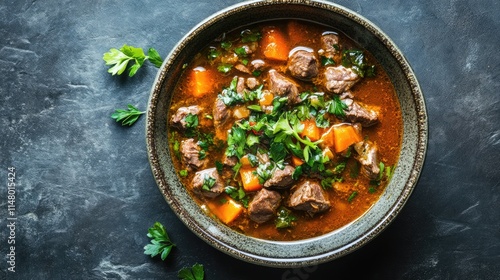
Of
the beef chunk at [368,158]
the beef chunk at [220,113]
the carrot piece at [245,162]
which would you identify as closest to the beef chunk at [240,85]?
the beef chunk at [220,113]

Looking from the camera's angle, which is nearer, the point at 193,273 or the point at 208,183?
the point at 208,183

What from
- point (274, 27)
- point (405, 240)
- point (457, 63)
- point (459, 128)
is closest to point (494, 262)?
point (405, 240)

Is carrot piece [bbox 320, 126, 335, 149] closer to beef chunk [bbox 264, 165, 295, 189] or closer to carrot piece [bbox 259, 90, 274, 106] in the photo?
beef chunk [bbox 264, 165, 295, 189]

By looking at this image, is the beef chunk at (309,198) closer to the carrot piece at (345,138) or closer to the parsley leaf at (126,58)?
the carrot piece at (345,138)

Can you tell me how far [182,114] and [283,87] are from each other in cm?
74

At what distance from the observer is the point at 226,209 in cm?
450

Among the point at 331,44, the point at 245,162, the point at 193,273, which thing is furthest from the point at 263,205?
the point at 331,44

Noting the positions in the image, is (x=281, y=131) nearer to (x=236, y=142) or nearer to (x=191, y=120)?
(x=236, y=142)

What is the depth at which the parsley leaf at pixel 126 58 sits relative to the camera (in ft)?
15.2

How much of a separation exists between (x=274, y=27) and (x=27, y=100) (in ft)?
6.55

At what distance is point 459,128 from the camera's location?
4.73m

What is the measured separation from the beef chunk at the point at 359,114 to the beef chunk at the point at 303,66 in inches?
12.1

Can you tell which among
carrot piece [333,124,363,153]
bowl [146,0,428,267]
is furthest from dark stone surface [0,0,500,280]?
carrot piece [333,124,363,153]

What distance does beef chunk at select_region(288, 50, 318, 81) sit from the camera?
4316 mm
